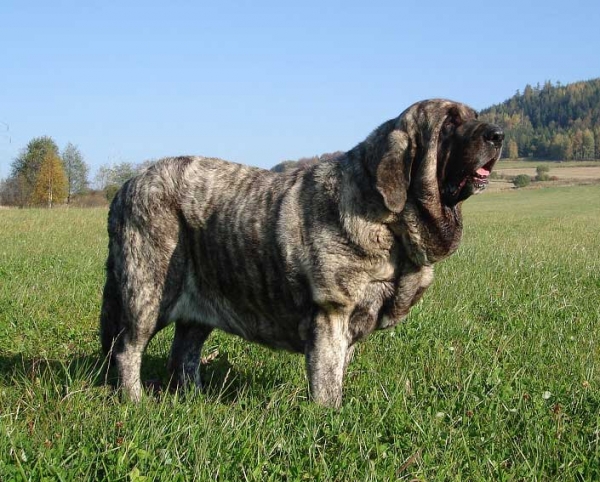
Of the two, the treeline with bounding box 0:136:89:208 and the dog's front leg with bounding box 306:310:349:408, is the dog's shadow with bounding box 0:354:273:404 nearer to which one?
the dog's front leg with bounding box 306:310:349:408

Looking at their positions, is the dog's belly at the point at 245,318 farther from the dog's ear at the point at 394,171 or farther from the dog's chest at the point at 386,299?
the dog's ear at the point at 394,171

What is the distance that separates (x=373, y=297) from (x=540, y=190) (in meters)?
71.5

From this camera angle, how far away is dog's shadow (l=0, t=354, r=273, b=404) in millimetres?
4777

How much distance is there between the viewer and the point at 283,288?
4414mm

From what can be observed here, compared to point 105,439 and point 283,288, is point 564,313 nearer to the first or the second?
point 283,288

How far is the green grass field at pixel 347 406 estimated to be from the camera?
3131mm

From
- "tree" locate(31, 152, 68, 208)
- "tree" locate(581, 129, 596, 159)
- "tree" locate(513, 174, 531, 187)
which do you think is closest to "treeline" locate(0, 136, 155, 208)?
"tree" locate(31, 152, 68, 208)

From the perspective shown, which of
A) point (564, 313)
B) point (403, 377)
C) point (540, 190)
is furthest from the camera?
point (540, 190)

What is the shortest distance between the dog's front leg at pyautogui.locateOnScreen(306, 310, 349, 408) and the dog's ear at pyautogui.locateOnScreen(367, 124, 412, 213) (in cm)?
75

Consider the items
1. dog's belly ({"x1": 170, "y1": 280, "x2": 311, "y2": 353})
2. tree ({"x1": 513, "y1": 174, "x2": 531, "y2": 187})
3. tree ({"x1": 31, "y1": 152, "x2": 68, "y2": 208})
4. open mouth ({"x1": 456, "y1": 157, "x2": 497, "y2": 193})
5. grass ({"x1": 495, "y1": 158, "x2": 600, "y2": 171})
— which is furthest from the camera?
grass ({"x1": 495, "y1": 158, "x2": 600, "y2": 171})

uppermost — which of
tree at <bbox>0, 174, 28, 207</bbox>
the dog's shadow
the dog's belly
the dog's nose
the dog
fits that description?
tree at <bbox>0, 174, 28, 207</bbox>

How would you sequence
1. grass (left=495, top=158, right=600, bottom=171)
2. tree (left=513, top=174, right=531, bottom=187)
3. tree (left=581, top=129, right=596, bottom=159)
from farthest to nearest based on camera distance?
tree (left=581, top=129, right=596, bottom=159)
grass (left=495, top=158, right=600, bottom=171)
tree (left=513, top=174, right=531, bottom=187)

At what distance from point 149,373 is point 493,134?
3304mm

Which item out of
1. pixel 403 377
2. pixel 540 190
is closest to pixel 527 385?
pixel 403 377
